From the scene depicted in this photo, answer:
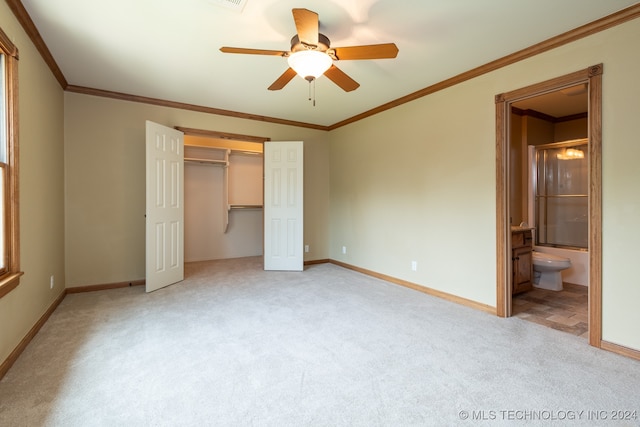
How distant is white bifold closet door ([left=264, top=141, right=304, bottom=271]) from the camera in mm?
4910

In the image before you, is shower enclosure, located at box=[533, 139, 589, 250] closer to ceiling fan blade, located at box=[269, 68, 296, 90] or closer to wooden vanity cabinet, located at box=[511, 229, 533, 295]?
wooden vanity cabinet, located at box=[511, 229, 533, 295]

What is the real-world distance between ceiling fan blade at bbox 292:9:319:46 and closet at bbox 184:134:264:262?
380 cm

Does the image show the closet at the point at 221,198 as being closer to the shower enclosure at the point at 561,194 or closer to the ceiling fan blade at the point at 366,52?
the ceiling fan blade at the point at 366,52

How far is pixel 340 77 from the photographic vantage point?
2.54 metres

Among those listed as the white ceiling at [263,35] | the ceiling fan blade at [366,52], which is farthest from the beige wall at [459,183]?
the ceiling fan blade at [366,52]

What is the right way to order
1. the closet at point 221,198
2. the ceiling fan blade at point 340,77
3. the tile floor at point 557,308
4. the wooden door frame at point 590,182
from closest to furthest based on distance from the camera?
the wooden door frame at point 590,182 < the ceiling fan blade at point 340,77 < the tile floor at point 557,308 < the closet at point 221,198

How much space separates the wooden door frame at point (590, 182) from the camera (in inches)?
90.3

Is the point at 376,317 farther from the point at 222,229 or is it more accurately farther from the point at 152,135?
the point at 222,229

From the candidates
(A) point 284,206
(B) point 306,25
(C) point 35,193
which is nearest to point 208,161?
(A) point 284,206

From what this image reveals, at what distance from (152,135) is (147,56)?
41.7 inches

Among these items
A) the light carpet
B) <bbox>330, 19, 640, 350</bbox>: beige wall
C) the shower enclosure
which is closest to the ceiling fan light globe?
<bbox>330, 19, 640, 350</bbox>: beige wall

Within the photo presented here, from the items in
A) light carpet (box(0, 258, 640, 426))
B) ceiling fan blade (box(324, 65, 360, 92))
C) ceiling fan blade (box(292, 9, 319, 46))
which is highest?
ceiling fan blade (box(292, 9, 319, 46))

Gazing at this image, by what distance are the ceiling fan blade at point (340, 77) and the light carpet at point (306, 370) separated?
2136 mm

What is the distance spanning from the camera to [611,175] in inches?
88.3
